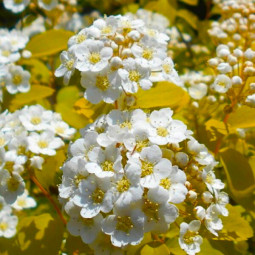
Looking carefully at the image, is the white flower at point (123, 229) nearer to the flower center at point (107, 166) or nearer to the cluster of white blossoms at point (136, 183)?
the cluster of white blossoms at point (136, 183)

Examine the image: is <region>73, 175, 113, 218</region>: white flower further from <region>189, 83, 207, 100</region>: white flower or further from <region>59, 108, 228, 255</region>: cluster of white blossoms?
<region>189, 83, 207, 100</region>: white flower

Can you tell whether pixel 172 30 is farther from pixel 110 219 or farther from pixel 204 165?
pixel 110 219

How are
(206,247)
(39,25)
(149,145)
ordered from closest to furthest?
(149,145) → (206,247) → (39,25)

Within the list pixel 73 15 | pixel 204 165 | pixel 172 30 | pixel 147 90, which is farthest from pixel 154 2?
pixel 204 165

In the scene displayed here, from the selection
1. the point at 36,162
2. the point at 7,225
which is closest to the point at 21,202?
the point at 7,225

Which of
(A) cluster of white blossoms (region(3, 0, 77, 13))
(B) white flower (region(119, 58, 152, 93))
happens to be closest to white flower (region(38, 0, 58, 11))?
(A) cluster of white blossoms (region(3, 0, 77, 13))

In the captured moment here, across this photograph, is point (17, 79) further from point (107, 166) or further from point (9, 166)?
point (107, 166)
